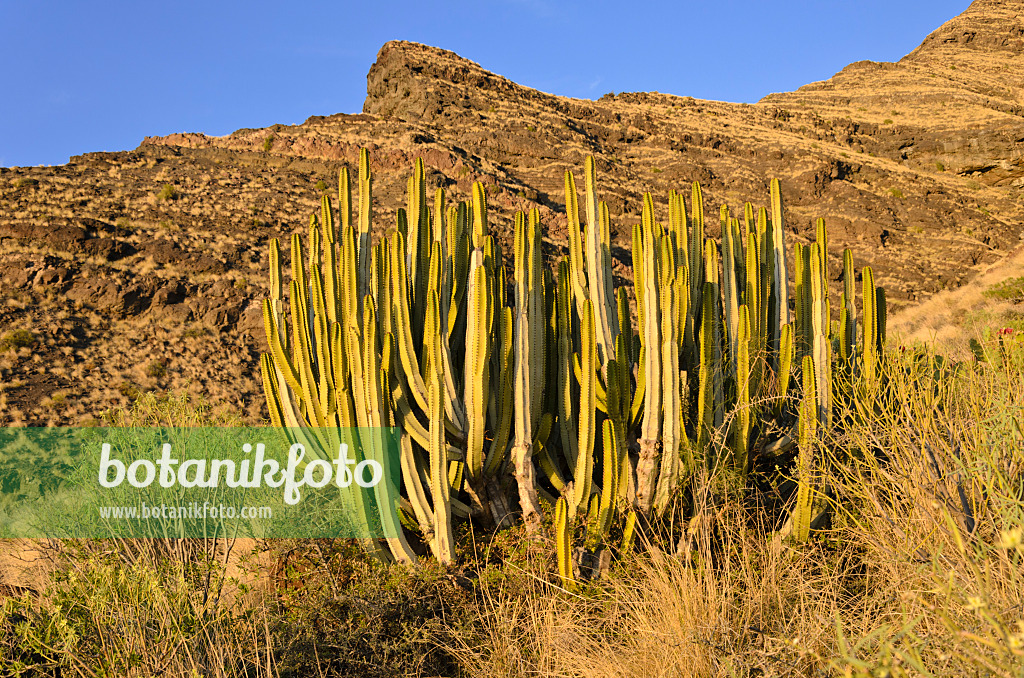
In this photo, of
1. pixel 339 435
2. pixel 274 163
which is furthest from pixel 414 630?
pixel 274 163

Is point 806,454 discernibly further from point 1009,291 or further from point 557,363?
point 1009,291

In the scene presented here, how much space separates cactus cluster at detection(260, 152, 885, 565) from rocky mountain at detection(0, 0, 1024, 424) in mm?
8934

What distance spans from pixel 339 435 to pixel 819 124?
41459 millimetres

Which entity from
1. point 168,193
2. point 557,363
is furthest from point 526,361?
point 168,193

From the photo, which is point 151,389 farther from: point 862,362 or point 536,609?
point 862,362

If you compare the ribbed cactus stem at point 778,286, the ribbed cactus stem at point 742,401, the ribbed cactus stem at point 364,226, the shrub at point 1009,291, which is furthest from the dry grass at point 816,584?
the shrub at point 1009,291

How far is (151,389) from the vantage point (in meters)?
14.4

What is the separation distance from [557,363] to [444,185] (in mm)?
19458

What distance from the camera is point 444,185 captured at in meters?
23.5

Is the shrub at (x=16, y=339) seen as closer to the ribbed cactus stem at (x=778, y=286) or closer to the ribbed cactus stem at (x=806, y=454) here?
the ribbed cactus stem at (x=778, y=286)

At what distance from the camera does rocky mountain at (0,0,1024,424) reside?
15.6 metres

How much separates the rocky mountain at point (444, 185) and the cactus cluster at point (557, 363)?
893cm

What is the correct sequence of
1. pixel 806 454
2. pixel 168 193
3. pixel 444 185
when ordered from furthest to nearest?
pixel 444 185, pixel 168 193, pixel 806 454

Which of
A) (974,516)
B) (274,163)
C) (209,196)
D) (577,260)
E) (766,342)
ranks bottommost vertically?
(974,516)
